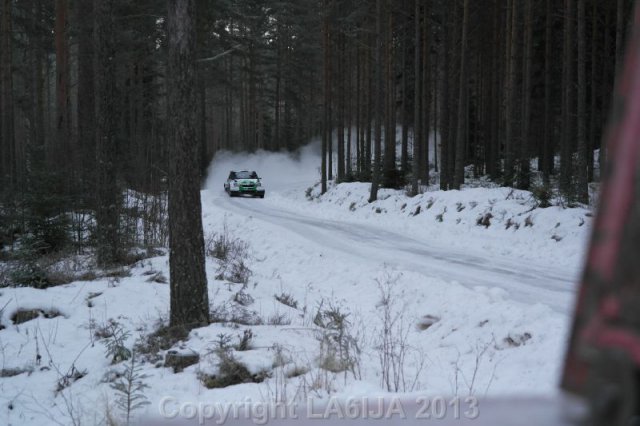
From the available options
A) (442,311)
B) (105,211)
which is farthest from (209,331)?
(105,211)

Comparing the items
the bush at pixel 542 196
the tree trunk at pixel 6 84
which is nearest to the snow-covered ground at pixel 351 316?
the bush at pixel 542 196

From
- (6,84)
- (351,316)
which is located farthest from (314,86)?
(351,316)

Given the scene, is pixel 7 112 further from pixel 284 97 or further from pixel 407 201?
pixel 284 97

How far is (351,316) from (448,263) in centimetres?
333

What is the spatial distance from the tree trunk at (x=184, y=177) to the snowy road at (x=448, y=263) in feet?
14.8

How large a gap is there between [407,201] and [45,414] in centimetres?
1594

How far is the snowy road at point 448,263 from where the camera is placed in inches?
314

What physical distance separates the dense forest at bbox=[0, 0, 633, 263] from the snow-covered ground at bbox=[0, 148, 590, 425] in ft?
8.40

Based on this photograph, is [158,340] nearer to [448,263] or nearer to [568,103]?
[448,263]

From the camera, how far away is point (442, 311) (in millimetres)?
7566

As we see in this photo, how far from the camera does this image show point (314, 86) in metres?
48.2

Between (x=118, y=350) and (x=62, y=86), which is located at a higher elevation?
(x=62, y=86)

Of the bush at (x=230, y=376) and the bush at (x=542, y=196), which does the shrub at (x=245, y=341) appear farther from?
the bush at (x=542, y=196)

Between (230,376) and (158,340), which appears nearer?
(230,376)
